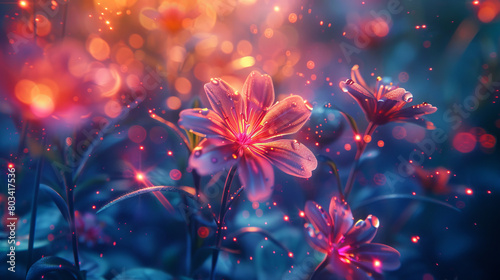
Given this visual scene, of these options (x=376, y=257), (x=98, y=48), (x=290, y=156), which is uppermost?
(x=98, y=48)

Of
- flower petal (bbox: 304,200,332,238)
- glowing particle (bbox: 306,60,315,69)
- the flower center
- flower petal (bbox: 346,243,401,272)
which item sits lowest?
flower petal (bbox: 346,243,401,272)

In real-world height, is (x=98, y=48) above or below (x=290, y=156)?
above

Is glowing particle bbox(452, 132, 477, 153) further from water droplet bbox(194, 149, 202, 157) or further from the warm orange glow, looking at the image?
the warm orange glow

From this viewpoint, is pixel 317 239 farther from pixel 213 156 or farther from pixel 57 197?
pixel 57 197

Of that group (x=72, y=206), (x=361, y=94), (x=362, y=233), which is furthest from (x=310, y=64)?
(x=72, y=206)

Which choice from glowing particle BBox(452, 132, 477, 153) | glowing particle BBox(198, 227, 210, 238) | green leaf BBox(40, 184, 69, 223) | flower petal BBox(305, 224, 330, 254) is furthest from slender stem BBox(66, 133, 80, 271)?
glowing particle BBox(452, 132, 477, 153)

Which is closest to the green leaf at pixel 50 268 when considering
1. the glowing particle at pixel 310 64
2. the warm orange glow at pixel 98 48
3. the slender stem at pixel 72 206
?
the slender stem at pixel 72 206

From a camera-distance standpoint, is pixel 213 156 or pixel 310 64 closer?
pixel 213 156

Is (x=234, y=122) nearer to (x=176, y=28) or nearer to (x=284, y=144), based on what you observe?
(x=284, y=144)
